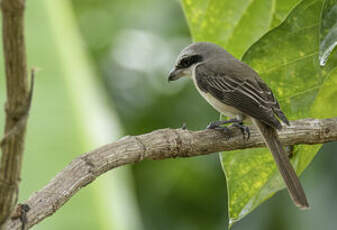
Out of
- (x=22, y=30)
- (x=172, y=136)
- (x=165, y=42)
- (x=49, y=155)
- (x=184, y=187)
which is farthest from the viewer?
(x=165, y=42)

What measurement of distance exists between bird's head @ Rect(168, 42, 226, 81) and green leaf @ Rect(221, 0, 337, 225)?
1.35 metres

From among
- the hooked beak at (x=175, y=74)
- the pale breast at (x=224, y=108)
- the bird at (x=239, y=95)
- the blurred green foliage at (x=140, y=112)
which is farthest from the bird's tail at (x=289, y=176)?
the hooked beak at (x=175, y=74)

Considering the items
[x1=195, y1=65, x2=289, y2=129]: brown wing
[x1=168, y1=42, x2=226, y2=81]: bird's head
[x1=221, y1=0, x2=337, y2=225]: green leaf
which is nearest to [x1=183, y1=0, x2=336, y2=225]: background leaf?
[x1=221, y1=0, x2=337, y2=225]: green leaf

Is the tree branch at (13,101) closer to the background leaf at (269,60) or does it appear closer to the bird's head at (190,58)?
the background leaf at (269,60)

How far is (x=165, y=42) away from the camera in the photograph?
6.52 metres

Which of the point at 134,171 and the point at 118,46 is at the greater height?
the point at 118,46

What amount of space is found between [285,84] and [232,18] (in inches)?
18.6

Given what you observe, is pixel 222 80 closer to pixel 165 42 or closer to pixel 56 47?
pixel 56 47

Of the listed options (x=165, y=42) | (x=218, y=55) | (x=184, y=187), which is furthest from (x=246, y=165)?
(x=165, y=42)

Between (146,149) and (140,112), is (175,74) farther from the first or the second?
(146,149)

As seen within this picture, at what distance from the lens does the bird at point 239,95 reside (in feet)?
10.0

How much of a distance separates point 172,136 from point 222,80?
1.46 meters

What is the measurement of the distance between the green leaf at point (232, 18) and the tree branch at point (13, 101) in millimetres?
1738

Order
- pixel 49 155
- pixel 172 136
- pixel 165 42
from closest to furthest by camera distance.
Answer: pixel 172 136
pixel 49 155
pixel 165 42
